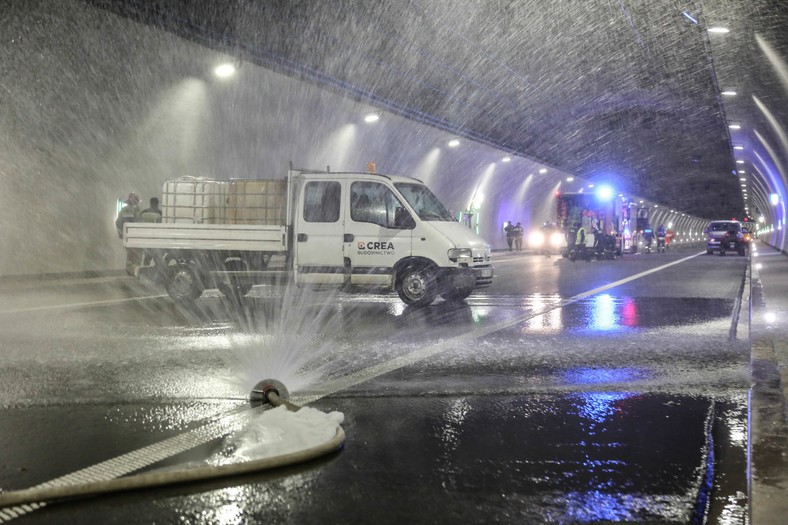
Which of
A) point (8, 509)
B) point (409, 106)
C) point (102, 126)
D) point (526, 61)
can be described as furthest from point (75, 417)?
point (409, 106)

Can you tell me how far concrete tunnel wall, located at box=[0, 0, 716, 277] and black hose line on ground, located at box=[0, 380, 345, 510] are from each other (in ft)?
55.1

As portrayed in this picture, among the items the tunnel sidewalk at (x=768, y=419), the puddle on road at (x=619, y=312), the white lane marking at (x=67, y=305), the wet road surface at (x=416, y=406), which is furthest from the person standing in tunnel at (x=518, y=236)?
the tunnel sidewalk at (x=768, y=419)

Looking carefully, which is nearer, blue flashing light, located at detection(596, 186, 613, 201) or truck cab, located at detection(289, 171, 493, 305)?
truck cab, located at detection(289, 171, 493, 305)

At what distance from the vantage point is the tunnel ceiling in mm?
20211

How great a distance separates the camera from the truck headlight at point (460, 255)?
14.2 metres

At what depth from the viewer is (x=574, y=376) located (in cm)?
760

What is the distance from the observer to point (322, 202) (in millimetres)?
14312

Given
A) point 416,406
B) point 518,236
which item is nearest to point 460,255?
point 416,406

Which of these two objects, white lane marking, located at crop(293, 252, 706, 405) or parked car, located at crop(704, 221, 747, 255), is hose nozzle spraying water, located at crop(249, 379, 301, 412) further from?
parked car, located at crop(704, 221, 747, 255)

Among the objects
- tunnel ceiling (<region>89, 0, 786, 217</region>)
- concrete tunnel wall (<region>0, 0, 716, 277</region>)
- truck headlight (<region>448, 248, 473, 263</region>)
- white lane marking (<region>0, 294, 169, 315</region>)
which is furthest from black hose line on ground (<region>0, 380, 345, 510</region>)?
concrete tunnel wall (<region>0, 0, 716, 277</region>)

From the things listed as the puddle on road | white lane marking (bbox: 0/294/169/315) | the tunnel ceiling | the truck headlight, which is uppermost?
the tunnel ceiling

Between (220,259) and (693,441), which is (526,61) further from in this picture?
(693,441)

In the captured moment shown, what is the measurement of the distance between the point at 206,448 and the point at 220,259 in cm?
971

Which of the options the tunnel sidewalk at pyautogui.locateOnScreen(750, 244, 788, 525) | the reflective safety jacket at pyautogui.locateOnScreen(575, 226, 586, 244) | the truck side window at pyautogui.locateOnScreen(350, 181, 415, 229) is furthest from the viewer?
the reflective safety jacket at pyautogui.locateOnScreen(575, 226, 586, 244)
